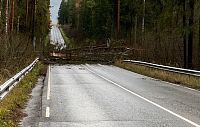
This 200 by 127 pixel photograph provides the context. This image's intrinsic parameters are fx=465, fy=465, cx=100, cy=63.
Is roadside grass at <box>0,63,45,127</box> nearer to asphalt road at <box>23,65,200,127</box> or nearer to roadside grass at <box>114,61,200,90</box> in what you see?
asphalt road at <box>23,65,200,127</box>

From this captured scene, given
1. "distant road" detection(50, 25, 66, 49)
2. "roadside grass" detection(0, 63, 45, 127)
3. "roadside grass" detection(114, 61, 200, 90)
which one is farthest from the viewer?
"distant road" detection(50, 25, 66, 49)

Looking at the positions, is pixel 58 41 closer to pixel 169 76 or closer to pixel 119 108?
pixel 169 76

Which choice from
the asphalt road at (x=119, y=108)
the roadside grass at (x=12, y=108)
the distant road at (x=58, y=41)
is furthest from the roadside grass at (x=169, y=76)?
the distant road at (x=58, y=41)

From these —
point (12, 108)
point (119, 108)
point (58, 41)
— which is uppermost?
point (58, 41)

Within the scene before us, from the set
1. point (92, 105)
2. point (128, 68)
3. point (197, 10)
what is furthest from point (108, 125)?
point (128, 68)

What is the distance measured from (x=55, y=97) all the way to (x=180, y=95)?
499 cm

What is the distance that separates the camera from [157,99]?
667 inches

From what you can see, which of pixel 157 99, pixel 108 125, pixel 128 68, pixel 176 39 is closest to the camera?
pixel 108 125

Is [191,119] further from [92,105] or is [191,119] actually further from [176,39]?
[176,39]

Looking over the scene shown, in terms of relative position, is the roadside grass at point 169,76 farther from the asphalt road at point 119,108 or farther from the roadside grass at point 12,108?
the roadside grass at point 12,108

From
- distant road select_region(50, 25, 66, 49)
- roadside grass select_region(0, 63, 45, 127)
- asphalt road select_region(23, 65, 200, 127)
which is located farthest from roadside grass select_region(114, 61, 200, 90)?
distant road select_region(50, 25, 66, 49)

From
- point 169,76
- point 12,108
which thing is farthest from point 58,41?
point 12,108

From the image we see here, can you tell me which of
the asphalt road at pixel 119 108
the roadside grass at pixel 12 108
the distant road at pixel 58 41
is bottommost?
the asphalt road at pixel 119 108

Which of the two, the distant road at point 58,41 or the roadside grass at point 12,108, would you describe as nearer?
the roadside grass at point 12,108
